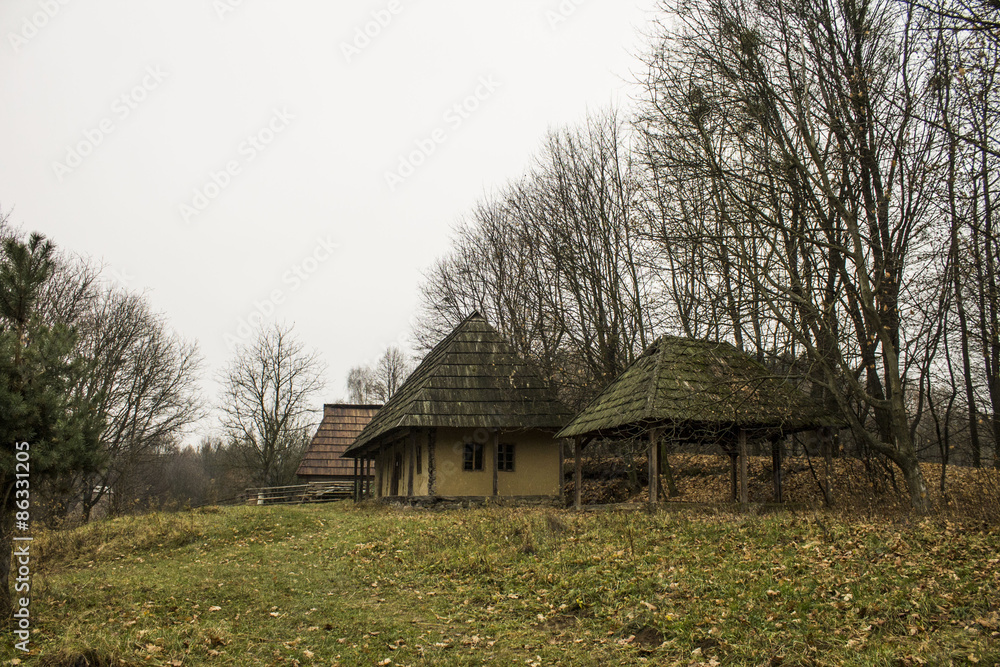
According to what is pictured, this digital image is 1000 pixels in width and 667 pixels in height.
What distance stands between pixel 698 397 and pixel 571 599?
7.07m

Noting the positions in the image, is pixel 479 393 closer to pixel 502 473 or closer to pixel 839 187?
pixel 502 473

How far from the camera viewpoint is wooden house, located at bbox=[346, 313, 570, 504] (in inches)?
790

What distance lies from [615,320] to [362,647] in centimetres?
1880

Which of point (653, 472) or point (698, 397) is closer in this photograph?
point (653, 472)

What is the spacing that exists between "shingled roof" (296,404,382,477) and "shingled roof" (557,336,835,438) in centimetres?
2411

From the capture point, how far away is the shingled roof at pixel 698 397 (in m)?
13.5

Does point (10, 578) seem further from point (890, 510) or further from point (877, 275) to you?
point (877, 275)

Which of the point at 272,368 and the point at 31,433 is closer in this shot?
the point at 31,433

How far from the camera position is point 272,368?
141ft

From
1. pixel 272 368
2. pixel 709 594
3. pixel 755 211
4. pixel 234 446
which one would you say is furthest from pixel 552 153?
pixel 234 446

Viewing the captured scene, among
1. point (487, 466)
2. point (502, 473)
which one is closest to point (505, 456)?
point (502, 473)

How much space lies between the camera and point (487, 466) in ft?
67.5

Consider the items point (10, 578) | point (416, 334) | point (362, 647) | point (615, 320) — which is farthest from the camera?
point (416, 334)

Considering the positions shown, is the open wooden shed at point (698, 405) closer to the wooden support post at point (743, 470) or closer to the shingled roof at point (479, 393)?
the wooden support post at point (743, 470)
